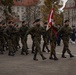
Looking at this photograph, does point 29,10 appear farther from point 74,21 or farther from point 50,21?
point 50,21

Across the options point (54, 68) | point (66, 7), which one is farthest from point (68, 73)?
point (66, 7)

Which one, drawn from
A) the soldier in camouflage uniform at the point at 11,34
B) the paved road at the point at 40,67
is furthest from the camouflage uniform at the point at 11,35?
the paved road at the point at 40,67

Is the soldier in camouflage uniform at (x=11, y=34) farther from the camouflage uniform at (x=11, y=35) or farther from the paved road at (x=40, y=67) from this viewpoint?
the paved road at (x=40, y=67)

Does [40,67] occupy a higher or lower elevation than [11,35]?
lower

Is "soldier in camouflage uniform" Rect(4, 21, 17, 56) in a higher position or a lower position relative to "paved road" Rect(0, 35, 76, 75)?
higher

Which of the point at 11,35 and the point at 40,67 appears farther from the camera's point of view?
the point at 11,35

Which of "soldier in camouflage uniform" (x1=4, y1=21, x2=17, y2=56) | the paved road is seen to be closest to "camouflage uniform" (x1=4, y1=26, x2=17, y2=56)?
"soldier in camouflage uniform" (x1=4, y1=21, x2=17, y2=56)

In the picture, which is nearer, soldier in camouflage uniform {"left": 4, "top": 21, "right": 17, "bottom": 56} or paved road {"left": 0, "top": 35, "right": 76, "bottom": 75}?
paved road {"left": 0, "top": 35, "right": 76, "bottom": 75}

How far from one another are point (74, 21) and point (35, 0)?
959 inches

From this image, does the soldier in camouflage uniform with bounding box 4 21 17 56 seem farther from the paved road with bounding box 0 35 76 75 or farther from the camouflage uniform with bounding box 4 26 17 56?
the paved road with bounding box 0 35 76 75

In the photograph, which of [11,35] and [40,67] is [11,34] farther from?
[40,67]

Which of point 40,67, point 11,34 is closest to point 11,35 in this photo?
point 11,34

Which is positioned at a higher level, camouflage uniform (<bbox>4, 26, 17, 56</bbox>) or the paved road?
camouflage uniform (<bbox>4, 26, 17, 56</bbox>)

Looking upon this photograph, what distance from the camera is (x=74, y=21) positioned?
112m
